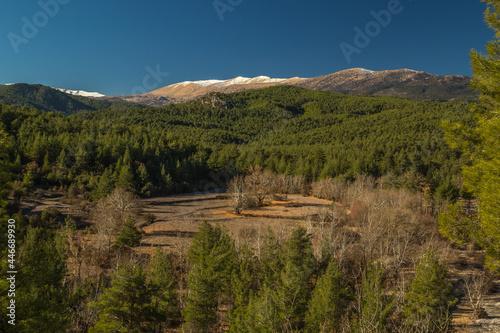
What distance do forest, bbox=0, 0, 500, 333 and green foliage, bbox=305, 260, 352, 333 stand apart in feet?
0.44

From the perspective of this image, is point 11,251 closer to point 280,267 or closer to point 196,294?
point 196,294

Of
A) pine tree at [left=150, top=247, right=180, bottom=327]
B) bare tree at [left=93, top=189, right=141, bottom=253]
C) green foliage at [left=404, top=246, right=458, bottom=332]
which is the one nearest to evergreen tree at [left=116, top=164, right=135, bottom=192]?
bare tree at [left=93, top=189, right=141, bottom=253]

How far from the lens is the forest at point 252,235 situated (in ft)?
25.3

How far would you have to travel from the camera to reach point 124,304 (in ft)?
43.9

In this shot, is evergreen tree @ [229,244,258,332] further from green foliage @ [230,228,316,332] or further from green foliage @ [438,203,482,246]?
green foliage @ [438,203,482,246]

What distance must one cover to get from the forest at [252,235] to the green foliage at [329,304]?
133 millimetres

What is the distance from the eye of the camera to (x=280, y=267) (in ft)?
71.5

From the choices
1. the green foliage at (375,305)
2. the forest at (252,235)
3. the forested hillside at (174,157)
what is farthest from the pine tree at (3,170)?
the forested hillside at (174,157)

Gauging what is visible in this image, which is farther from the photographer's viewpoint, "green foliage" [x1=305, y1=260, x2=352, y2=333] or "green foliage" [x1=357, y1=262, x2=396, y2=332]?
"green foliage" [x1=305, y1=260, x2=352, y2=333]

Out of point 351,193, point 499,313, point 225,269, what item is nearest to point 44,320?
point 225,269

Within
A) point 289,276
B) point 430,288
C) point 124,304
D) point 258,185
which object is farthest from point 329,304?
point 258,185

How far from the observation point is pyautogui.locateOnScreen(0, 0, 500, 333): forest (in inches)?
304

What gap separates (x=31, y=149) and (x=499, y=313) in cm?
8875

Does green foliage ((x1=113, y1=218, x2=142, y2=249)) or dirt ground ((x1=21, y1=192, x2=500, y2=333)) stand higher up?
green foliage ((x1=113, y1=218, x2=142, y2=249))
